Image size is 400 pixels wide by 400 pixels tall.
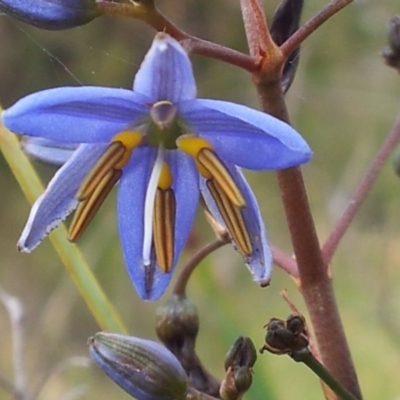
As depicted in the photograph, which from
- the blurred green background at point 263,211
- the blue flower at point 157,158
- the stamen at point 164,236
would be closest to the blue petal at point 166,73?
the blue flower at point 157,158

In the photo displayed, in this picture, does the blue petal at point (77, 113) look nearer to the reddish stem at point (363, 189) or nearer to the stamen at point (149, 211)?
the stamen at point (149, 211)

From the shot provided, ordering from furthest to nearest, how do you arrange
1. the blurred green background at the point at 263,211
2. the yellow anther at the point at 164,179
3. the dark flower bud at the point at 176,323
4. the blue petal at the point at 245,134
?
the blurred green background at the point at 263,211, the dark flower bud at the point at 176,323, the yellow anther at the point at 164,179, the blue petal at the point at 245,134

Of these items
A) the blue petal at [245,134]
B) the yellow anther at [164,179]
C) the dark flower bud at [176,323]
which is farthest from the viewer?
the dark flower bud at [176,323]

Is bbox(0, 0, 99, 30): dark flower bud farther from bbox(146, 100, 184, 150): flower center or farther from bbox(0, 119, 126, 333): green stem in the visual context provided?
bbox(0, 119, 126, 333): green stem

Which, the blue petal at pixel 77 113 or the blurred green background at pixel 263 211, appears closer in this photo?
the blue petal at pixel 77 113

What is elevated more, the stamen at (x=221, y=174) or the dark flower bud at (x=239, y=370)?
the stamen at (x=221, y=174)

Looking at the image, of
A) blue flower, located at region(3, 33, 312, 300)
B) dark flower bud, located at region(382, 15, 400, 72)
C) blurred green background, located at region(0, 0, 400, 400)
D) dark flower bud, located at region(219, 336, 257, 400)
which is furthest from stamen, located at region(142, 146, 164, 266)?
blurred green background, located at region(0, 0, 400, 400)

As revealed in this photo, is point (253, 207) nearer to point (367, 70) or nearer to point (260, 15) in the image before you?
point (260, 15)

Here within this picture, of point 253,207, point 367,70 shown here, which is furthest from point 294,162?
point 367,70
